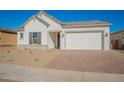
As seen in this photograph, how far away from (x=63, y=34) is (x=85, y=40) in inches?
119

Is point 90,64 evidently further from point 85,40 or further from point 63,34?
point 63,34

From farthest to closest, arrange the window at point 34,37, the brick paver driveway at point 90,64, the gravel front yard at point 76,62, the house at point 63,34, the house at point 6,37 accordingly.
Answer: the house at point 6,37 → the window at point 34,37 → the house at point 63,34 → the gravel front yard at point 76,62 → the brick paver driveway at point 90,64

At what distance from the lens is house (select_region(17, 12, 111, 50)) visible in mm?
16562

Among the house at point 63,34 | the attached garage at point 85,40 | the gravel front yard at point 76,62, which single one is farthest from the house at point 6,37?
the gravel front yard at point 76,62

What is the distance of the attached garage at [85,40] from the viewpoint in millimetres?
16562

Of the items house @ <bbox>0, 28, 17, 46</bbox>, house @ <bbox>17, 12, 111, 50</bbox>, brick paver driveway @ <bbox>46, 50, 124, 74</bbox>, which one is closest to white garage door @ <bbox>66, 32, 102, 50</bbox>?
house @ <bbox>17, 12, 111, 50</bbox>

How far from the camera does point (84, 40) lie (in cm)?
1706

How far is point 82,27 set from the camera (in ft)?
56.9

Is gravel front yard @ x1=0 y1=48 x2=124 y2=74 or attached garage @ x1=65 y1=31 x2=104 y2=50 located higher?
attached garage @ x1=65 y1=31 x2=104 y2=50

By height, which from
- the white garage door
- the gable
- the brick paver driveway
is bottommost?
the brick paver driveway

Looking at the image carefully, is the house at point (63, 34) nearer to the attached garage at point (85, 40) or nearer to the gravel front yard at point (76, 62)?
the attached garage at point (85, 40)

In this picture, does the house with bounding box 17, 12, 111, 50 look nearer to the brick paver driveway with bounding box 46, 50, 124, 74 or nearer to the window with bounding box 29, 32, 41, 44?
the window with bounding box 29, 32, 41, 44
